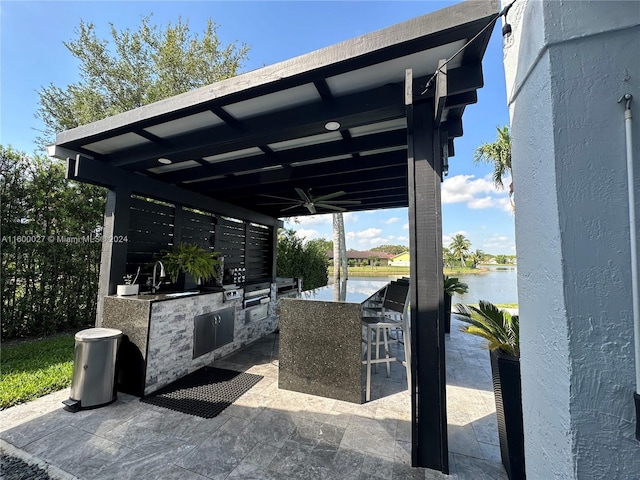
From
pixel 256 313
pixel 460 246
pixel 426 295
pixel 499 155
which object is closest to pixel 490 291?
pixel 499 155

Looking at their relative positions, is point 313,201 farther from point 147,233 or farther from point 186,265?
point 147,233

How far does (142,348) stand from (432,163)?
11.8 ft

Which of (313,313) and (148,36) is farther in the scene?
(148,36)

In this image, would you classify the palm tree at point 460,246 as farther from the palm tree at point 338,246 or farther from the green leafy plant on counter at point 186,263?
the green leafy plant on counter at point 186,263

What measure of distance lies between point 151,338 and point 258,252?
12.4 feet

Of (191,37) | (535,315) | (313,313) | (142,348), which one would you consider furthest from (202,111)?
(191,37)

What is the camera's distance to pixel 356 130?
286 cm

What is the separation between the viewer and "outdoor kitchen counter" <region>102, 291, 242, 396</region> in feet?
9.67

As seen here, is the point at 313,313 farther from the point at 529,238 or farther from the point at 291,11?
the point at 291,11

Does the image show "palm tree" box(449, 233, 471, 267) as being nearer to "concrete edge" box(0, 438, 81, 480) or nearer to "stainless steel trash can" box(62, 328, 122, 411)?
"stainless steel trash can" box(62, 328, 122, 411)

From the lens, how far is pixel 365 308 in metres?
3.24

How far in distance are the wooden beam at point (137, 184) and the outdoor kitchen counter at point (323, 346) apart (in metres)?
2.64

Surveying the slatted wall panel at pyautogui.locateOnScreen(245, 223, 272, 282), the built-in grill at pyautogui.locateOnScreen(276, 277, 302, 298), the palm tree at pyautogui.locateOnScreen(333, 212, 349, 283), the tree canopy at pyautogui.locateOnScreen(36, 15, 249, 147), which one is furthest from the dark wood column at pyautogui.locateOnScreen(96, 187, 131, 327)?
the palm tree at pyautogui.locateOnScreen(333, 212, 349, 283)

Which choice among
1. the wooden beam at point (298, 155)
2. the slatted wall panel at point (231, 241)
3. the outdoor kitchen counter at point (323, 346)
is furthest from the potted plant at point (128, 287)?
the outdoor kitchen counter at point (323, 346)
